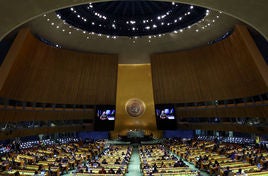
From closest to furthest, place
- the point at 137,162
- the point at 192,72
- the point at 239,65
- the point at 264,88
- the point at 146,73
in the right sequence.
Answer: the point at 137,162, the point at 264,88, the point at 239,65, the point at 192,72, the point at 146,73

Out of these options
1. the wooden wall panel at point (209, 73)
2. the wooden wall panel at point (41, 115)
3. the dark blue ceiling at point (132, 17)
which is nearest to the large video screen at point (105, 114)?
the wooden wall panel at point (41, 115)

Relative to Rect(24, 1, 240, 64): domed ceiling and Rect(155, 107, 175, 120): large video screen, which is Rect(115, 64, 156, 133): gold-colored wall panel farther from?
Rect(24, 1, 240, 64): domed ceiling

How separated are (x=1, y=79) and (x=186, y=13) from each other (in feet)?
71.2

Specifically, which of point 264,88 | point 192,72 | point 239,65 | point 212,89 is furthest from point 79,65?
point 264,88

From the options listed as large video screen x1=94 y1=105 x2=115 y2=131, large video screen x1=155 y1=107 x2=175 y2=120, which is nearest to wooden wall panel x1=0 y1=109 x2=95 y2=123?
large video screen x1=94 y1=105 x2=115 y2=131

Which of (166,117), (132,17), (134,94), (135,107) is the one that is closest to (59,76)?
(132,17)

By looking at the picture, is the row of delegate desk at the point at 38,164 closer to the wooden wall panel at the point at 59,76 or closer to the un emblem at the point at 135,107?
the wooden wall panel at the point at 59,76

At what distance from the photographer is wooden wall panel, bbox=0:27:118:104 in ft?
92.1

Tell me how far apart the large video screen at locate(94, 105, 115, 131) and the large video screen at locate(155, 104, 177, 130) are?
24.4 ft

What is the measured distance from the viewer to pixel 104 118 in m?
40.4

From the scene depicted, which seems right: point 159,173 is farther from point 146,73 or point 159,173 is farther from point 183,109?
point 146,73

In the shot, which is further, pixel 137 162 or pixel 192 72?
pixel 192 72

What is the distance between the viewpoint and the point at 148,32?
3391cm

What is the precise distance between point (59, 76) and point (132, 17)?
13.1 m
